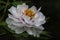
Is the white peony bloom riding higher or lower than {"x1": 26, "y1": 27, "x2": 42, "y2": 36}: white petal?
higher

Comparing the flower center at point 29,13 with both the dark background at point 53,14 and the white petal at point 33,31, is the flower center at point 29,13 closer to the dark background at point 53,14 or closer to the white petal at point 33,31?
the white petal at point 33,31

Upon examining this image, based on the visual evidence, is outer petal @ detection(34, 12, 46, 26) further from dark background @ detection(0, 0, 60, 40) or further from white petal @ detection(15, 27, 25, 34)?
dark background @ detection(0, 0, 60, 40)

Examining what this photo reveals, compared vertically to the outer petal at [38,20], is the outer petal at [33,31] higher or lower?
lower

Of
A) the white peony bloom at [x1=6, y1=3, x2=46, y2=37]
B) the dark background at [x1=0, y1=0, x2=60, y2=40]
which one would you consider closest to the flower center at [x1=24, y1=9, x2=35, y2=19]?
the white peony bloom at [x1=6, y1=3, x2=46, y2=37]

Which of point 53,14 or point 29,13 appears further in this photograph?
point 53,14

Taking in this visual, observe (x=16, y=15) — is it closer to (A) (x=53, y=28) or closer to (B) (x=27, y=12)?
(B) (x=27, y=12)

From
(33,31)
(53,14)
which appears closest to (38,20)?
(33,31)

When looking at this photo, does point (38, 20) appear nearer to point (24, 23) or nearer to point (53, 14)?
point (24, 23)

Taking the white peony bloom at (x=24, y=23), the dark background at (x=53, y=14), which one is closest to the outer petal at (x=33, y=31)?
the white peony bloom at (x=24, y=23)

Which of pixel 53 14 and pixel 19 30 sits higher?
pixel 53 14

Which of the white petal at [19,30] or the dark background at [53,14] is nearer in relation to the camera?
the white petal at [19,30]

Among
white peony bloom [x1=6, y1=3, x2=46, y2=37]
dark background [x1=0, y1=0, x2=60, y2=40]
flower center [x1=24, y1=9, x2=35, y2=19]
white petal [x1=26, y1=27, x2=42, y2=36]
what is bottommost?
white petal [x1=26, y1=27, x2=42, y2=36]

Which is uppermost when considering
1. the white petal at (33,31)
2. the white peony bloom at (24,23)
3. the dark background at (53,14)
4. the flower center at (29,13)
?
the dark background at (53,14)
